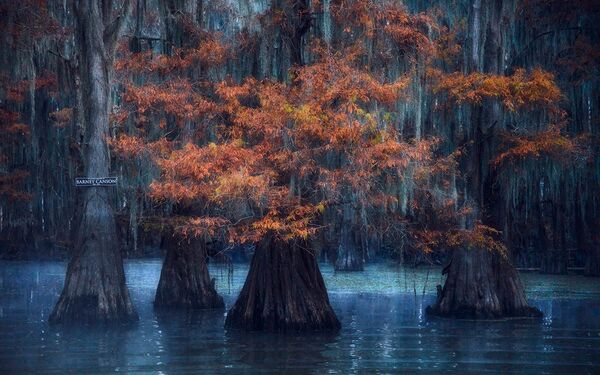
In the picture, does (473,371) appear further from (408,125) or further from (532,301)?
(532,301)

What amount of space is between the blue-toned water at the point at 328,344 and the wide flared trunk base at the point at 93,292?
0.50 meters

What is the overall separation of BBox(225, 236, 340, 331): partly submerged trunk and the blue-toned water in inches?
24.5

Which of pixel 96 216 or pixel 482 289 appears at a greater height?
pixel 96 216

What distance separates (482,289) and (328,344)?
21.9 feet

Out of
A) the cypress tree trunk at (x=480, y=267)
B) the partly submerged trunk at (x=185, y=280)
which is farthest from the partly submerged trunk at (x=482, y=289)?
the partly submerged trunk at (x=185, y=280)

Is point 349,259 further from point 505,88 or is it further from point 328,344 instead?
point 328,344

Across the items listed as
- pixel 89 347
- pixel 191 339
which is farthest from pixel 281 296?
pixel 89 347

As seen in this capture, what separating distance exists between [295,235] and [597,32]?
11.8 metres

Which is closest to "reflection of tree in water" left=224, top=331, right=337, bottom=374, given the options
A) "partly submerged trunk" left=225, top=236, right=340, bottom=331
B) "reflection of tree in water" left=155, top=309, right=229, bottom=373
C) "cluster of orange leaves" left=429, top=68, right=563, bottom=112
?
"reflection of tree in water" left=155, top=309, right=229, bottom=373

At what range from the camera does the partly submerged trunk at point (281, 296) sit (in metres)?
18.5

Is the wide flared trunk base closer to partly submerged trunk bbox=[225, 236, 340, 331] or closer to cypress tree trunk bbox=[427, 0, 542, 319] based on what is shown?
partly submerged trunk bbox=[225, 236, 340, 331]

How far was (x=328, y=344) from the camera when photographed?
16453 millimetres

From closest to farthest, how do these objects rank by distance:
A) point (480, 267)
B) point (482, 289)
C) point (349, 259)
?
point (482, 289), point (480, 267), point (349, 259)

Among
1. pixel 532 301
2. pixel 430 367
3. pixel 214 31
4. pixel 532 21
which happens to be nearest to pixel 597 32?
pixel 532 21
